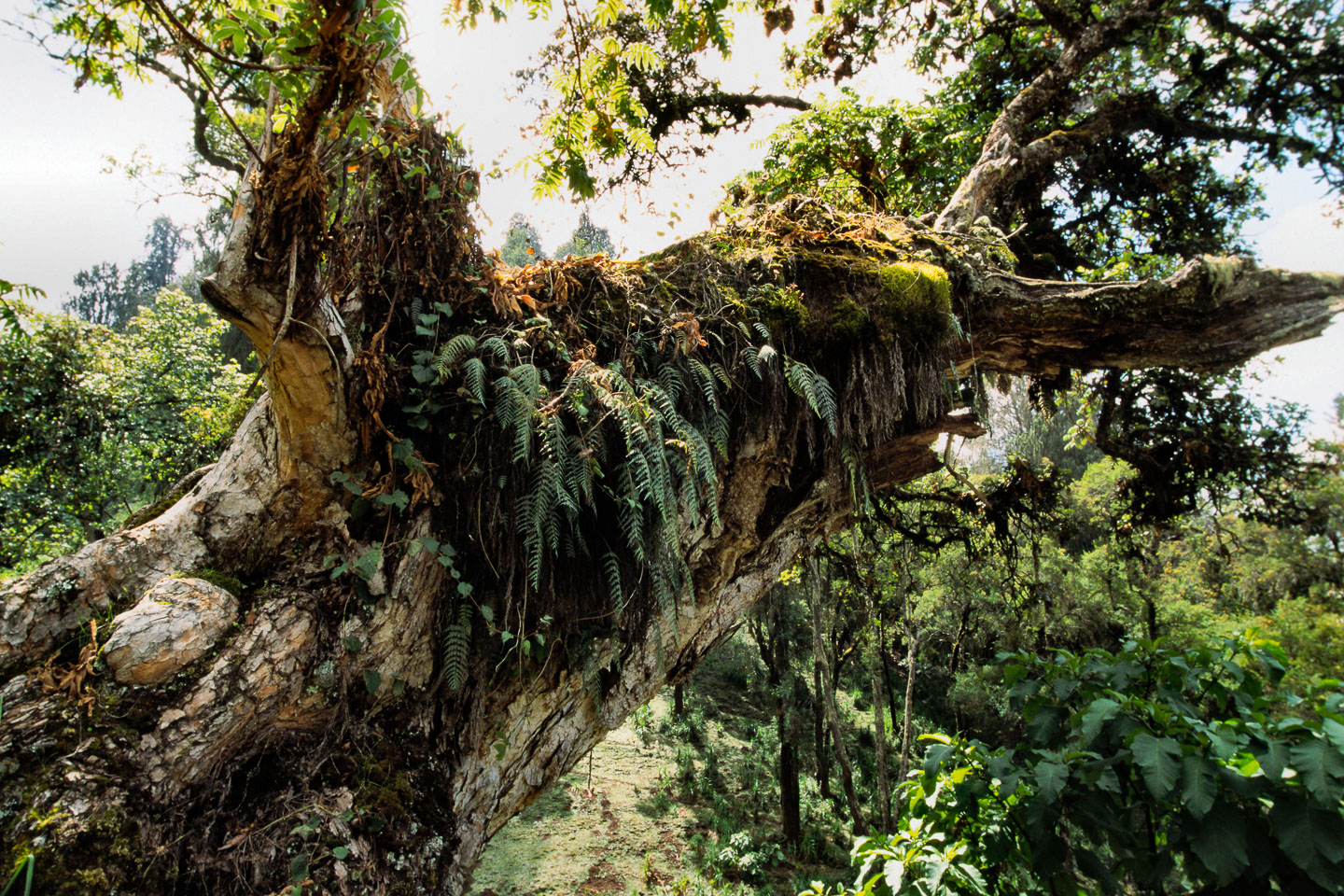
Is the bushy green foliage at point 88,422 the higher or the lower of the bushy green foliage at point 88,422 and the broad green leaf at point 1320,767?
the higher

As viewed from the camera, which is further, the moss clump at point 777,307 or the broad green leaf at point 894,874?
the moss clump at point 777,307

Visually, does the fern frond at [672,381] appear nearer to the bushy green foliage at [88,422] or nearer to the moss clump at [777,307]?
the moss clump at [777,307]

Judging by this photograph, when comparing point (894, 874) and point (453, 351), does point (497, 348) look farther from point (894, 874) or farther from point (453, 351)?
point (894, 874)

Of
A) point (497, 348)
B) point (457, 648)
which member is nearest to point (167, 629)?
point (457, 648)

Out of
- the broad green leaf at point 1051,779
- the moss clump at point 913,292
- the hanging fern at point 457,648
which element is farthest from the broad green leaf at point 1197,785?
the moss clump at point 913,292

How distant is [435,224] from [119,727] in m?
2.19

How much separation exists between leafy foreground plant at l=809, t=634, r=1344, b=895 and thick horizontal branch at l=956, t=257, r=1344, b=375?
7.99ft

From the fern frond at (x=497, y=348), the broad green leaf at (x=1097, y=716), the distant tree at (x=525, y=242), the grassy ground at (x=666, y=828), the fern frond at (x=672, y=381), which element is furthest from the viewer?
the grassy ground at (x=666, y=828)

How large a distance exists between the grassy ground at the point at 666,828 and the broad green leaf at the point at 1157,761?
231 inches

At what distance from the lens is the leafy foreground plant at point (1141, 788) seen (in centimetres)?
137

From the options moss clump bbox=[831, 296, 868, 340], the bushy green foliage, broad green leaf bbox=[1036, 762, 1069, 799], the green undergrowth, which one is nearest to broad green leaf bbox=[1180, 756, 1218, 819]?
broad green leaf bbox=[1036, 762, 1069, 799]

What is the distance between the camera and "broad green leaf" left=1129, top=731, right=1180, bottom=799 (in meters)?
1.42

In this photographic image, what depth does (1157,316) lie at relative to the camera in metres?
3.81

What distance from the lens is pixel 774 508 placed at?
349cm
